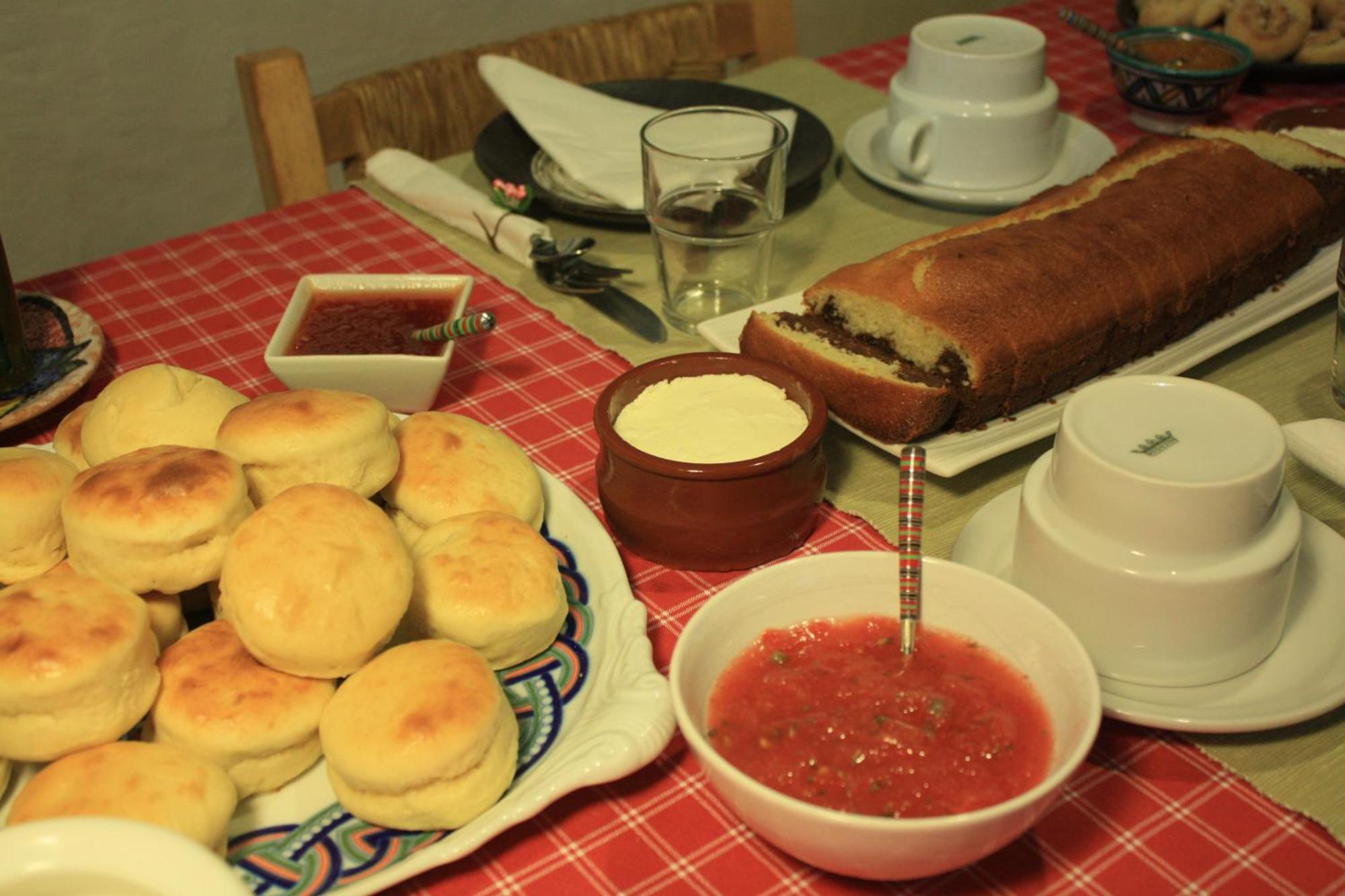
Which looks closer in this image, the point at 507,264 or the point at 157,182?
the point at 507,264

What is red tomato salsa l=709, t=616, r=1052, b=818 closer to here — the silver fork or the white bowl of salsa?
the white bowl of salsa

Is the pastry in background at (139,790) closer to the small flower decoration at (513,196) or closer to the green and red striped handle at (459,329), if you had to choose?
the green and red striped handle at (459,329)

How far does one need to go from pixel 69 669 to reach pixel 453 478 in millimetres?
472

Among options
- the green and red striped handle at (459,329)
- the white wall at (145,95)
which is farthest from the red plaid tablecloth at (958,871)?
the white wall at (145,95)

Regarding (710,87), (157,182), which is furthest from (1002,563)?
(157,182)

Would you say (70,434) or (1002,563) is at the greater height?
(70,434)

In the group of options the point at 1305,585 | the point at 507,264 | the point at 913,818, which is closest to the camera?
the point at 913,818

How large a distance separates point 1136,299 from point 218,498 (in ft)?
4.33

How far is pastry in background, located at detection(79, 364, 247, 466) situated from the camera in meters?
1.44

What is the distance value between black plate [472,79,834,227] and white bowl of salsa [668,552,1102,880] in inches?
47.1

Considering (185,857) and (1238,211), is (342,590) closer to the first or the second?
(185,857)

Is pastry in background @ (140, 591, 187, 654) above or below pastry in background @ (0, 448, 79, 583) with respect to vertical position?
below

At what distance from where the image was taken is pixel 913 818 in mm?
1044

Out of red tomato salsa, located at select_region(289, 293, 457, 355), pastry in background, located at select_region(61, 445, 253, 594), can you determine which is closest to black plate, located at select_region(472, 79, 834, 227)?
red tomato salsa, located at select_region(289, 293, 457, 355)
